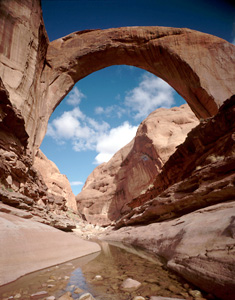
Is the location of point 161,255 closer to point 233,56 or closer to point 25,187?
point 25,187

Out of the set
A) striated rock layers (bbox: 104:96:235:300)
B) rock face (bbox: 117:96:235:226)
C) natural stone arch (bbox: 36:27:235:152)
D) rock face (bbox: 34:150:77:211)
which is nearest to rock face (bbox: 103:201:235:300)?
striated rock layers (bbox: 104:96:235:300)

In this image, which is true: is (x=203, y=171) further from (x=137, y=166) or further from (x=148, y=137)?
(x=137, y=166)

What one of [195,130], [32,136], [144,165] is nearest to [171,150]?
[144,165]

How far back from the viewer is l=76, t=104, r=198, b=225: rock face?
21469 mm

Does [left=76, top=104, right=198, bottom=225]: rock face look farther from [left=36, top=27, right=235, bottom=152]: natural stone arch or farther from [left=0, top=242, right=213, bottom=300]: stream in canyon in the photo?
[left=0, top=242, right=213, bottom=300]: stream in canyon

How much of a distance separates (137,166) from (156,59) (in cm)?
1454

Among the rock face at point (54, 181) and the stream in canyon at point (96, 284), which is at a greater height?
the rock face at point (54, 181)

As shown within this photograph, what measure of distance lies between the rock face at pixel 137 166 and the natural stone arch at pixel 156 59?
733 cm

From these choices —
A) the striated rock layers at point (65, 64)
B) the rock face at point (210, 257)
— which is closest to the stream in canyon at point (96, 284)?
the rock face at point (210, 257)

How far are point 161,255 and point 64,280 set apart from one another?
7.50 ft

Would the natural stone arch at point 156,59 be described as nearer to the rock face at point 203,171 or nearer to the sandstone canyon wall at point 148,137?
the sandstone canyon wall at point 148,137

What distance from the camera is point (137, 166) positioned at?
2533cm

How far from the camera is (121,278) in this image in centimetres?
247

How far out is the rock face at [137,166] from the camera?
21.5 m
